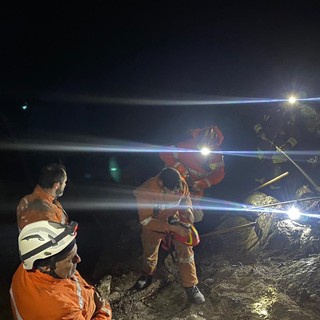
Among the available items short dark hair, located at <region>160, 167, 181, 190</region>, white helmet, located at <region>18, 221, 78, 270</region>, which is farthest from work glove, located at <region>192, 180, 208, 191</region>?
white helmet, located at <region>18, 221, 78, 270</region>

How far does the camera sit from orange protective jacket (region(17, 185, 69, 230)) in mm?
3685

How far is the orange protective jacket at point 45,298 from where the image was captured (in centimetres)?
180

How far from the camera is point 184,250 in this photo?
4.24m

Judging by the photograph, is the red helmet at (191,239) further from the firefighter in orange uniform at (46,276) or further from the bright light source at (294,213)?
the firefighter in orange uniform at (46,276)

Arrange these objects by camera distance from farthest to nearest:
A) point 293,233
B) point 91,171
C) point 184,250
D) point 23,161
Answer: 1. point 23,161
2. point 91,171
3. point 293,233
4. point 184,250

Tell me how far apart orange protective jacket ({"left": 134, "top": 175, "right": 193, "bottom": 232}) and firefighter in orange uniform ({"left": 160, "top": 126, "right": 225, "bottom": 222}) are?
784mm

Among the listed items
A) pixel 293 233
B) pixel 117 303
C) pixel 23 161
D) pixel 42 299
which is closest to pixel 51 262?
pixel 42 299

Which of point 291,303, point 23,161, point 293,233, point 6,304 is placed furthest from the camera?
point 23,161

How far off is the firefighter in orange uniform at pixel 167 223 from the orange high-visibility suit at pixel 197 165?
762 millimetres

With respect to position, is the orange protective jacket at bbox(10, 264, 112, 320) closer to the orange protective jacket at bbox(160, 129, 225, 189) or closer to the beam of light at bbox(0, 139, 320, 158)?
the orange protective jacket at bbox(160, 129, 225, 189)

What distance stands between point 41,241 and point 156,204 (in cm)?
253

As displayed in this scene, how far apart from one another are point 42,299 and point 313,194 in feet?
15.8

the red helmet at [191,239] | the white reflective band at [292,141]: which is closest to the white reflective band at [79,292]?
the red helmet at [191,239]

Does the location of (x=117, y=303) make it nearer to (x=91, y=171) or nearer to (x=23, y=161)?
(x=91, y=171)
